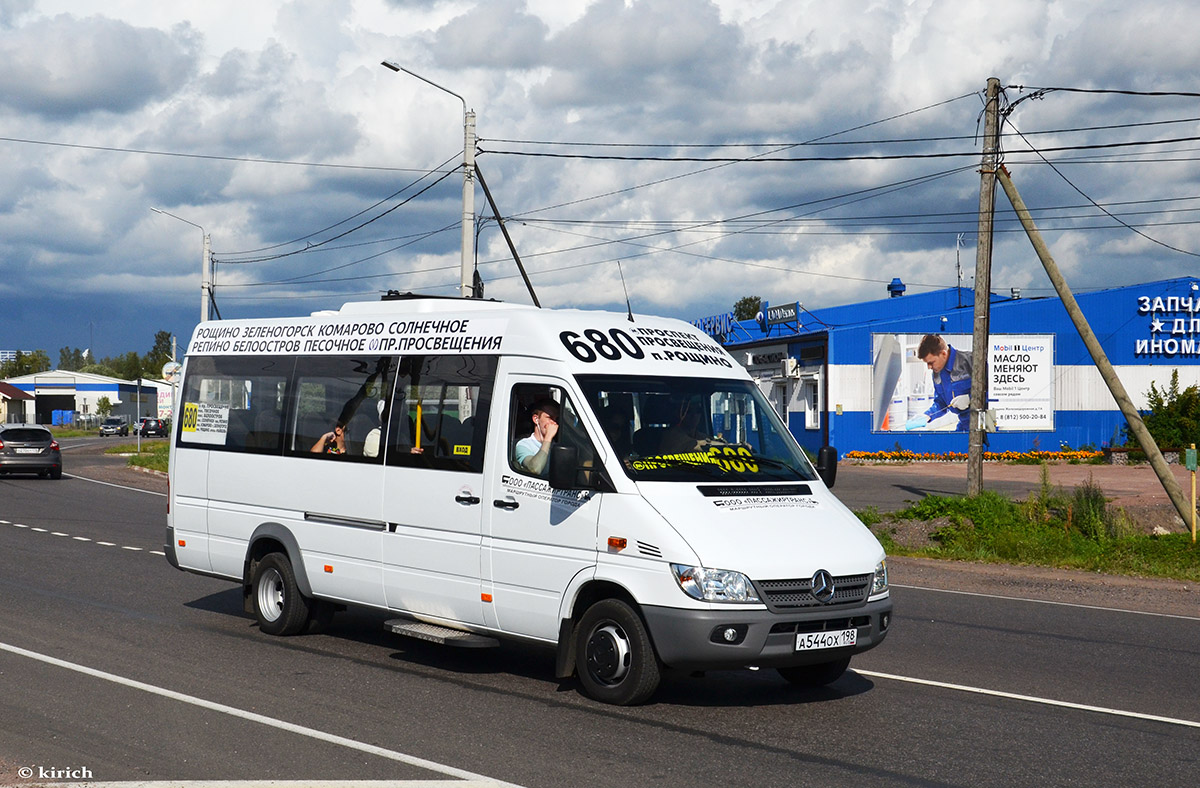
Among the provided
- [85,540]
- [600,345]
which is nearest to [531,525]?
[600,345]

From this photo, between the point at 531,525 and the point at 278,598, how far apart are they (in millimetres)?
3186

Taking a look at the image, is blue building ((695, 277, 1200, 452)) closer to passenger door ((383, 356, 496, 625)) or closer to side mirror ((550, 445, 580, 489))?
passenger door ((383, 356, 496, 625))

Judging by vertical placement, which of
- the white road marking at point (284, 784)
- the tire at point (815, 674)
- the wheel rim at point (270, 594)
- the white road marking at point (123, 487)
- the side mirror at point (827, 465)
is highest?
the side mirror at point (827, 465)

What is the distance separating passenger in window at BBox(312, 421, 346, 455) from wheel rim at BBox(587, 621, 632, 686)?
2979mm

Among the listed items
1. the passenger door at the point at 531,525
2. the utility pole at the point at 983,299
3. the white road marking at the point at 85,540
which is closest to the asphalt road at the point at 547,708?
the passenger door at the point at 531,525

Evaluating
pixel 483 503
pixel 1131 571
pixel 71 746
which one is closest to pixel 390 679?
pixel 483 503

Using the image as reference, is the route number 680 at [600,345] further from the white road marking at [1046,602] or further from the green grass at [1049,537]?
the green grass at [1049,537]

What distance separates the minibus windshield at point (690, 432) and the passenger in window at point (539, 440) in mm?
310

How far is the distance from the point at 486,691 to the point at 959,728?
2948 mm

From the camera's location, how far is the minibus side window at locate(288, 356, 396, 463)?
369 inches

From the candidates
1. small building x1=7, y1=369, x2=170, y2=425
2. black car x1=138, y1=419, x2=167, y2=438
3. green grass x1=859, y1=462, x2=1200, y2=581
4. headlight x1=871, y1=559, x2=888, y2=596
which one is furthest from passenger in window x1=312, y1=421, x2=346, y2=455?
small building x1=7, y1=369, x2=170, y2=425

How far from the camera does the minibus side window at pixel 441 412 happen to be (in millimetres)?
8516

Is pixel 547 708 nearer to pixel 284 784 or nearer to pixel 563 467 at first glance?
pixel 563 467

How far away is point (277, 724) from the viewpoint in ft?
22.7
